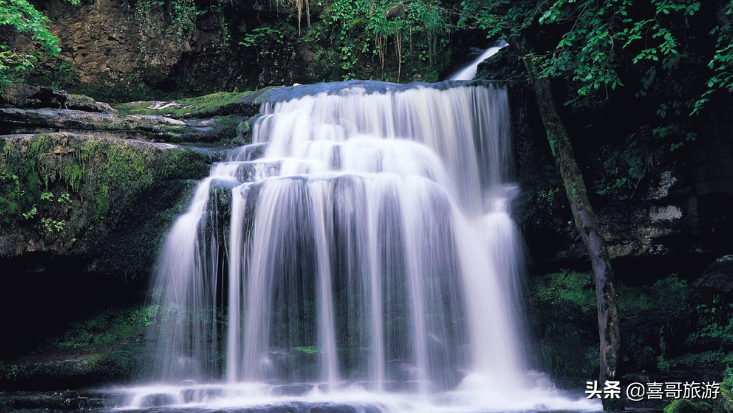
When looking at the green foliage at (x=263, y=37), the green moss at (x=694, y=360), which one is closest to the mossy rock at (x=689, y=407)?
the green moss at (x=694, y=360)

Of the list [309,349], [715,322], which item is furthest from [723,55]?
[309,349]

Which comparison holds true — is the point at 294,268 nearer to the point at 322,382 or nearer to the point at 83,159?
the point at 322,382

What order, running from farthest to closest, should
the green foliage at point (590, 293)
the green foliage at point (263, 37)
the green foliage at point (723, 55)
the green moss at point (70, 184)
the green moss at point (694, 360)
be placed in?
the green foliage at point (263, 37), the green foliage at point (590, 293), the green moss at point (694, 360), the green moss at point (70, 184), the green foliage at point (723, 55)

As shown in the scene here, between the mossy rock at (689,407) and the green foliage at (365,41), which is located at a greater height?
the green foliage at (365,41)

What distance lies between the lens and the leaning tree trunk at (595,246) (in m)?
6.09

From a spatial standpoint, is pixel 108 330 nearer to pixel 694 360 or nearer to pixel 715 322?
pixel 694 360

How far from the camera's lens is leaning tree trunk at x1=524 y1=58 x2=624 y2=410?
6086 millimetres

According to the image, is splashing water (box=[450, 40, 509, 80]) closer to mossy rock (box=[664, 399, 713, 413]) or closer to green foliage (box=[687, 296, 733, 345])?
green foliage (box=[687, 296, 733, 345])

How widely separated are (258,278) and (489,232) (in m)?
3.42

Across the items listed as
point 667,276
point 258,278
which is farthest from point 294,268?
point 667,276

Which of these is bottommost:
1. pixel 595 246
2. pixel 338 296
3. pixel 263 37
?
pixel 338 296

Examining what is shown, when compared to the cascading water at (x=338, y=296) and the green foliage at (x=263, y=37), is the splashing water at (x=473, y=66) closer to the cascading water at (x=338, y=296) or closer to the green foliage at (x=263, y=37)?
the green foliage at (x=263, y=37)

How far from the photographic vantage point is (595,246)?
6523mm

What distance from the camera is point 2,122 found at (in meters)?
7.34
